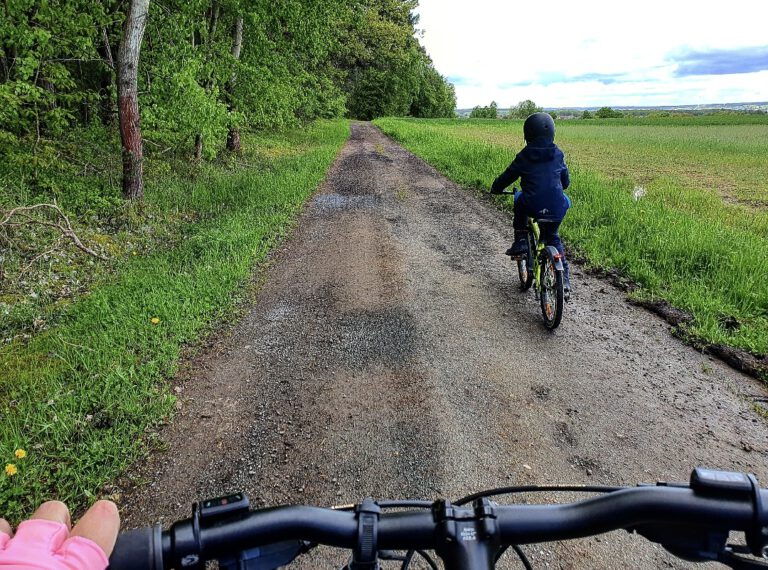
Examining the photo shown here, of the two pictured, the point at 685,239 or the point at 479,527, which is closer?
the point at 479,527

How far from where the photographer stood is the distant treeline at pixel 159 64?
283 inches

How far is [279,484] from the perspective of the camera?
9.85 feet

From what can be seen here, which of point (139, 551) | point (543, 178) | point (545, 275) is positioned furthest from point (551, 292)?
point (139, 551)

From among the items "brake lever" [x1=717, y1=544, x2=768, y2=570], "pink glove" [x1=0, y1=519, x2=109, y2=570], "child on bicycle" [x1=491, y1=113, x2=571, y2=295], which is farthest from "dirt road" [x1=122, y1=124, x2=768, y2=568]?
"pink glove" [x1=0, y1=519, x2=109, y2=570]

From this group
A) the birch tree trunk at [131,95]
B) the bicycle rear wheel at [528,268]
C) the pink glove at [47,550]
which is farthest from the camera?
the birch tree trunk at [131,95]

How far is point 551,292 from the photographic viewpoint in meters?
5.09

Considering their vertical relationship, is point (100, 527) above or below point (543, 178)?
below

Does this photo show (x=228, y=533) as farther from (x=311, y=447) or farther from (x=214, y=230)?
(x=214, y=230)

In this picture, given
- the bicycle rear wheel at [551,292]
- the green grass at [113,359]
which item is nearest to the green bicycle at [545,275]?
the bicycle rear wheel at [551,292]

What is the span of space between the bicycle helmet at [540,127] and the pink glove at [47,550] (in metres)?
5.24

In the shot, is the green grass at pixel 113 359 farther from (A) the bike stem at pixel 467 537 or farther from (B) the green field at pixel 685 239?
(B) the green field at pixel 685 239

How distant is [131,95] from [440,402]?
7.90m

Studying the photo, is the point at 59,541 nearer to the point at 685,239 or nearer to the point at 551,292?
the point at 551,292

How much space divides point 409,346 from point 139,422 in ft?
8.18
